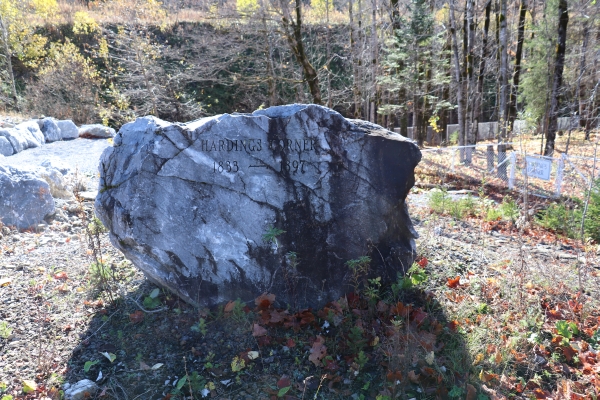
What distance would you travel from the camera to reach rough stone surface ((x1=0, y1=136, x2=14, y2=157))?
41.6 feet

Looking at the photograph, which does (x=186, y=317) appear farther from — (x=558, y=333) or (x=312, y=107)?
(x=558, y=333)

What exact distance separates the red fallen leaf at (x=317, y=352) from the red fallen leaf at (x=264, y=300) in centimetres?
57

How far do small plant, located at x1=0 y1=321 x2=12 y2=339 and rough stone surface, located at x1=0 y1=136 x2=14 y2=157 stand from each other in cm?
1091

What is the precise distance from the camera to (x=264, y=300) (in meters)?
3.88

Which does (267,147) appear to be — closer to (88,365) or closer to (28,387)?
(88,365)

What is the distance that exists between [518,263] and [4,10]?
26401 millimetres

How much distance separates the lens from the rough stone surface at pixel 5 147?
12688mm

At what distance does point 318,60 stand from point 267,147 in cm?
1238

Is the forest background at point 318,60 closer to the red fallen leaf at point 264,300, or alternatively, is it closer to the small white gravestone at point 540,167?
the small white gravestone at point 540,167

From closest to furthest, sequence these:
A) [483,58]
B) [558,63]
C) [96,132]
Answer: [558,63] → [96,132] → [483,58]

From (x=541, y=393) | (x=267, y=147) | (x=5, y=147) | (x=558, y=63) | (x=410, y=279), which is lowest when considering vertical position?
(x=541, y=393)

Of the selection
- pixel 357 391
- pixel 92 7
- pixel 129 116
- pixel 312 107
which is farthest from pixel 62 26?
pixel 357 391

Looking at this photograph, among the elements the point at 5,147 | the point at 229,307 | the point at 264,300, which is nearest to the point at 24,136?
the point at 5,147

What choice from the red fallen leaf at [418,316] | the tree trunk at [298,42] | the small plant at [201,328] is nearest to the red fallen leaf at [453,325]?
the red fallen leaf at [418,316]
